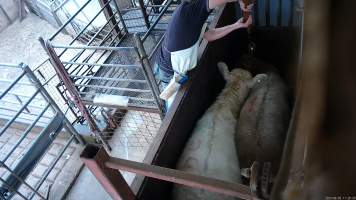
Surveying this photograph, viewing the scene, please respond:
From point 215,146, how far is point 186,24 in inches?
34.0

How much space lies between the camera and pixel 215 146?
7.66ft

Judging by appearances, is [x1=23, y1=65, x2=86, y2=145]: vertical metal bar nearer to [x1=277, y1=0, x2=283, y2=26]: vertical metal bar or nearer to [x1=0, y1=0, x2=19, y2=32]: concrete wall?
[x1=277, y1=0, x2=283, y2=26]: vertical metal bar

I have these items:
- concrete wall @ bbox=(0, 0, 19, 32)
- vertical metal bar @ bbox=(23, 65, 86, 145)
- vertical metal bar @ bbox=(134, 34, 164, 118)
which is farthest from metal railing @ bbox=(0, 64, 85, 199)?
concrete wall @ bbox=(0, 0, 19, 32)

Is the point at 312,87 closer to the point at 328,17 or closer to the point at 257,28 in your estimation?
the point at 328,17

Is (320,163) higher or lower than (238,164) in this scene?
higher

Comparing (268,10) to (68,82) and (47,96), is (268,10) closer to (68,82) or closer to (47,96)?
(68,82)

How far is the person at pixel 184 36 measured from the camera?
7.44ft

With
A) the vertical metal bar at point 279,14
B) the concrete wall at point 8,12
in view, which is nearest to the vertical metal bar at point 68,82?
the vertical metal bar at point 279,14

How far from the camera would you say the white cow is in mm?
2166

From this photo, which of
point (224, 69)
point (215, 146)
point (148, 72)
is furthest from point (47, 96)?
point (215, 146)

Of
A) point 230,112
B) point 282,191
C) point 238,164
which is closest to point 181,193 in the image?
point 238,164

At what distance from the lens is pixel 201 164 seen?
2207 millimetres

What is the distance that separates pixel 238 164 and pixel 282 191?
81.9 inches

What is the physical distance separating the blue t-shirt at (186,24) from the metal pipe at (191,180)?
1217 mm
